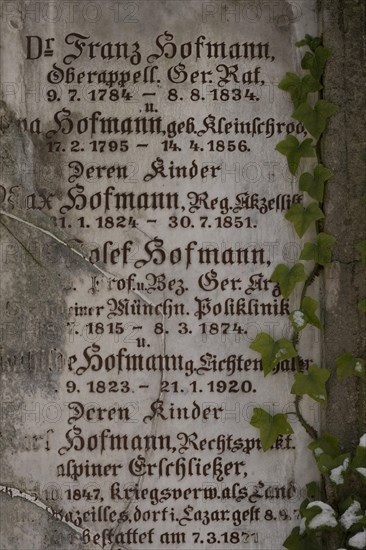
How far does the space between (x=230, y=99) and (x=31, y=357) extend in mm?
1356

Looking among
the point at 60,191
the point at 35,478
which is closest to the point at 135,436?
the point at 35,478

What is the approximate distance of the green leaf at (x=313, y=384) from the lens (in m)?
2.82

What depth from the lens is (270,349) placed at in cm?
284

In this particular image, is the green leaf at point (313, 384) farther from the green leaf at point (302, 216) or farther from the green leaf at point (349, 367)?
the green leaf at point (302, 216)

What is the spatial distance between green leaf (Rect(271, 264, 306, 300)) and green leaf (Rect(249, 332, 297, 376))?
7.4 inches

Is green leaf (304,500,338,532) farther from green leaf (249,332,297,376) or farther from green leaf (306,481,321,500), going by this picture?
green leaf (249,332,297,376)

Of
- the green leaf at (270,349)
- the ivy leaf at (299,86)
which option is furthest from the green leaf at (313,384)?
the ivy leaf at (299,86)

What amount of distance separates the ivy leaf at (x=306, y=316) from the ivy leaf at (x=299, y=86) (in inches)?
32.4

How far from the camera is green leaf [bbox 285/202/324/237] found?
283 centimetres

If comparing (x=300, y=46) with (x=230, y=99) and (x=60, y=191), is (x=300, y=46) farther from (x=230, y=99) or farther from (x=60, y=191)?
(x=60, y=191)

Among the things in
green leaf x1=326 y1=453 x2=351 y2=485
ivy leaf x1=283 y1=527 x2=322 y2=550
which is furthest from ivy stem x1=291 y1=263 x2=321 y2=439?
ivy leaf x1=283 y1=527 x2=322 y2=550

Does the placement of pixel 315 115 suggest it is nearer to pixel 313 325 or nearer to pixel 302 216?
pixel 302 216

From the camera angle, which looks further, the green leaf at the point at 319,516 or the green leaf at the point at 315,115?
the green leaf at the point at 315,115

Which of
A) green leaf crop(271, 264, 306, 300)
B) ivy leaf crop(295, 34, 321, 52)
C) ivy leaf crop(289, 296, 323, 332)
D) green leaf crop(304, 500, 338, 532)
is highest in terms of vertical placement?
ivy leaf crop(295, 34, 321, 52)
